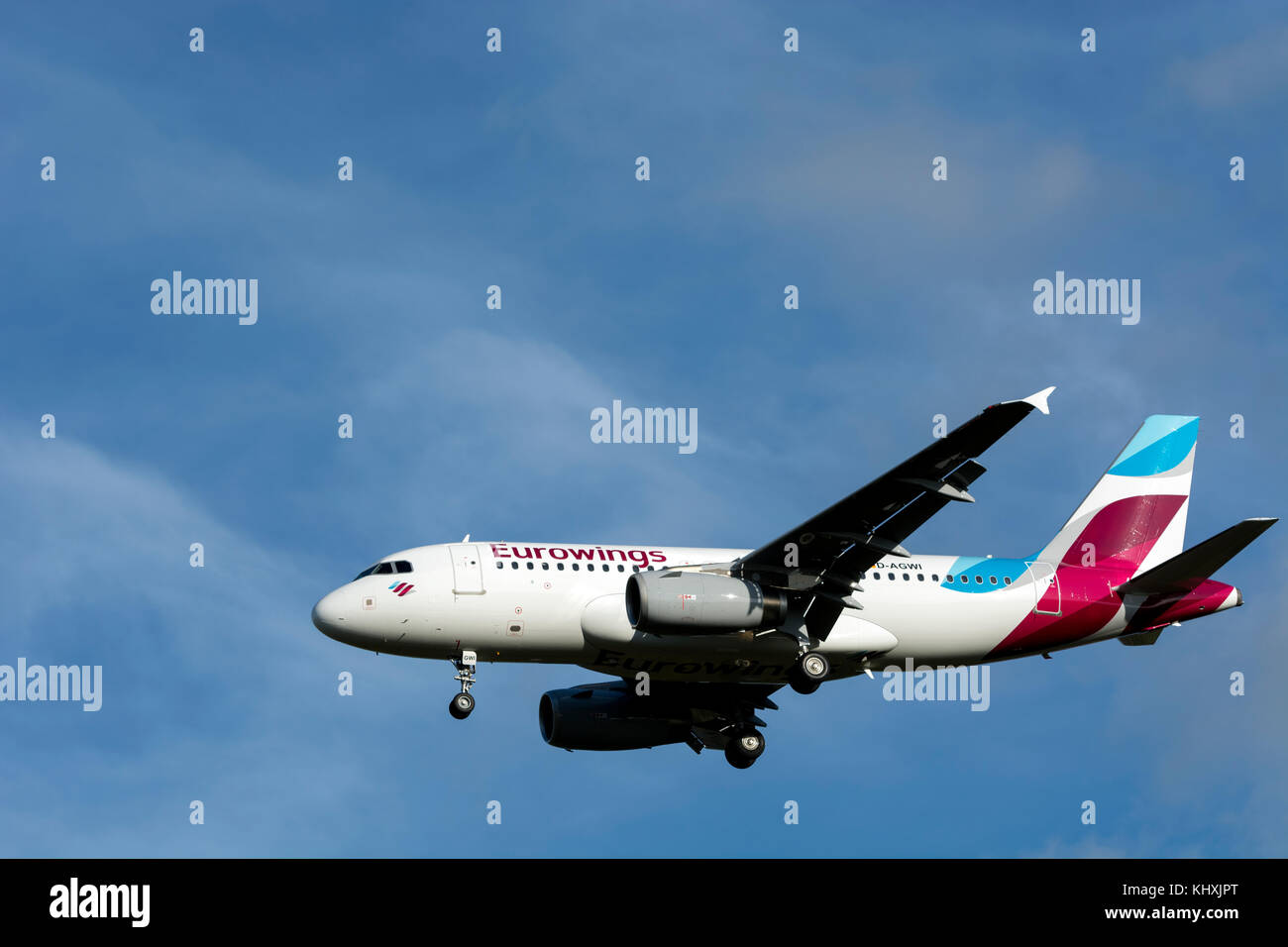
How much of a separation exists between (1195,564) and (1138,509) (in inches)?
180

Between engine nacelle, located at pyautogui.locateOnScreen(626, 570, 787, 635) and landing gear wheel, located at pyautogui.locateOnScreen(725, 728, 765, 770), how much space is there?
20.9ft

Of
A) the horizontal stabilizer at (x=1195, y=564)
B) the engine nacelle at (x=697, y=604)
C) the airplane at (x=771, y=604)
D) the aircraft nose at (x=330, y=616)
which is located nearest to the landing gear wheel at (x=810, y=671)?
the airplane at (x=771, y=604)

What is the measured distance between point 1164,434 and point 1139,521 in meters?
3.32

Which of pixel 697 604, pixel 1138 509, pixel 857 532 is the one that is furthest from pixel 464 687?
pixel 1138 509

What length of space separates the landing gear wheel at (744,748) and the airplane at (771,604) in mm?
54

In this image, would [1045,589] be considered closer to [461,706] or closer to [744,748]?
[744,748]

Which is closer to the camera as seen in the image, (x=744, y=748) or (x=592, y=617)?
(x=592, y=617)

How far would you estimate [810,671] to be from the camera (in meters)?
38.7

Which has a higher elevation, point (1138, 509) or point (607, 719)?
point (1138, 509)

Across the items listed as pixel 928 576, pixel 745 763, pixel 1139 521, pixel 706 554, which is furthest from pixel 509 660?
pixel 1139 521

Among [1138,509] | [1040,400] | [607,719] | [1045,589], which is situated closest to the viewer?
[1040,400]
